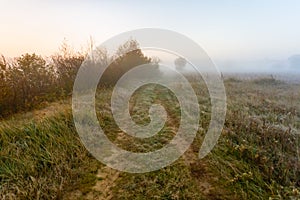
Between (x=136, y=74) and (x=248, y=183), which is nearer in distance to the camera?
(x=248, y=183)

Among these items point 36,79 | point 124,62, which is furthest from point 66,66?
point 124,62

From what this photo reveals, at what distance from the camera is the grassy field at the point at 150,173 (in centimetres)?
400

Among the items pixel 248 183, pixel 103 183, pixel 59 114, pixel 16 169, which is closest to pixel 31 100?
pixel 59 114

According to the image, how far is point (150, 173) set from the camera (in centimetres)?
461

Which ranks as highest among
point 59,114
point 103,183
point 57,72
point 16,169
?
point 57,72

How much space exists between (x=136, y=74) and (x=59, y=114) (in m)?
14.1

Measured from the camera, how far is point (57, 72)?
10.9 meters

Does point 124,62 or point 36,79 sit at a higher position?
point 124,62

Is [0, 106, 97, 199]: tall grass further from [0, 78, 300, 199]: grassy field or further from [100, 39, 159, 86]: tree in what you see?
[100, 39, 159, 86]: tree

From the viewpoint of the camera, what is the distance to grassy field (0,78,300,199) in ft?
13.1

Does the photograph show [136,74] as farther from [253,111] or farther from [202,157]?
[202,157]

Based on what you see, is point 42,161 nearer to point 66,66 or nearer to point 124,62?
point 66,66

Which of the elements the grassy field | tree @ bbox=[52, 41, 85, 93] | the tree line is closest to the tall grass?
the grassy field

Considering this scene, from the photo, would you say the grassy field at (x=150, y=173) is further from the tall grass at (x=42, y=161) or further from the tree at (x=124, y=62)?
the tree at (x=124, y=62)
